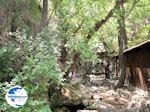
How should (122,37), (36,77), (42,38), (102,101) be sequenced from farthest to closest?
(122,37)
(102,101)
(42,38)
(36,77)

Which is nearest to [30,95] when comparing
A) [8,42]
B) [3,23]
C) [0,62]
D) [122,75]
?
[0,62]


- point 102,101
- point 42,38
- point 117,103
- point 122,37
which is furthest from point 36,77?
point 122,37

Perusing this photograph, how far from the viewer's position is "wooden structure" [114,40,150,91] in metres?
19.7

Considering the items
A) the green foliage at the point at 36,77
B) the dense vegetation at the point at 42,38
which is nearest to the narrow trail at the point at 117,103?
the dense vegetation at the point at 42,38

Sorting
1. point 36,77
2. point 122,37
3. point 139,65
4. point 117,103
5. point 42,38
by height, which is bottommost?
point 117,103

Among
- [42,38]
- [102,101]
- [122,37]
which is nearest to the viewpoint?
[42,38]

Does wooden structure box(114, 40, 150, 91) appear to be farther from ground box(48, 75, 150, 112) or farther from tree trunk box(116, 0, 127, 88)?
ground box(48, 75, 150, 112)

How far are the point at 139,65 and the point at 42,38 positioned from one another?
44.2 ft

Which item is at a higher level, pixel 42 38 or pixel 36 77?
pixel 42 38

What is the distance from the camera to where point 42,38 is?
30.4 feet

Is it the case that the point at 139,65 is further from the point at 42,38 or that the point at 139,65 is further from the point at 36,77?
the point at 36,77

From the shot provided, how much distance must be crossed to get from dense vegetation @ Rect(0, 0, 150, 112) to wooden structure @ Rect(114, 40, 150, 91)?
3.42ft

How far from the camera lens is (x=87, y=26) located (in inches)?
755

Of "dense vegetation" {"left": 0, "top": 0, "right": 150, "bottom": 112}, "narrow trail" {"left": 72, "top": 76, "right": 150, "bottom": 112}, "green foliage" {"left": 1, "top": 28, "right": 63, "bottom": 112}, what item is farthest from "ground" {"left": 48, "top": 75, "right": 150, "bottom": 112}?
"green foliage" {"left": 1, "top": 28, "right": 63, "bottom": 112}
